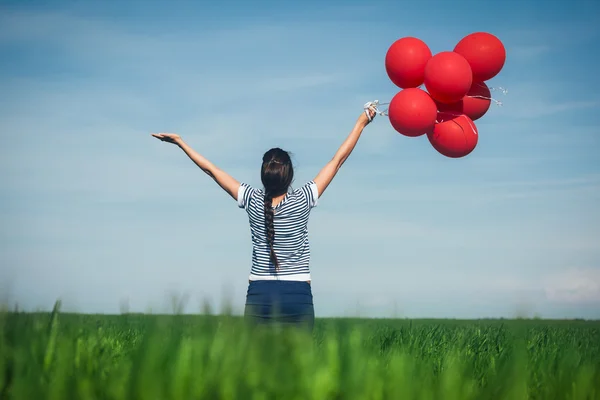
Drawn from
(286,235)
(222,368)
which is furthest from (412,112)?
(222,368)

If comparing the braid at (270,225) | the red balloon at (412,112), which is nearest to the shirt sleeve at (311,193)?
the braid at (270,225)

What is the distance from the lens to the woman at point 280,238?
5.59 m

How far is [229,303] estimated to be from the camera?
2.64m

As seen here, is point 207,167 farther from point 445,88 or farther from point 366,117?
point 445,88

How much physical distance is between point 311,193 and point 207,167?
1.04 meters

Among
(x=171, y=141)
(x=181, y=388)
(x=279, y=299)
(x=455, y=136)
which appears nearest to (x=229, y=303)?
(x=181, y=388)

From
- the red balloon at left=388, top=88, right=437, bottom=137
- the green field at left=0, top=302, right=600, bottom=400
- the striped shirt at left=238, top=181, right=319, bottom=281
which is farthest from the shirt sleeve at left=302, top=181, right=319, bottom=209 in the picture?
the green field at left=0, top=302, right=600, bottom=400

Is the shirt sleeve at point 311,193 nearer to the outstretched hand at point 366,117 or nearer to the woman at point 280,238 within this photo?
the woman at point 280,238

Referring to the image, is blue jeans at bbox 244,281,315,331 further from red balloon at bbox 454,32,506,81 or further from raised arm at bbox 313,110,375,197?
red balloon at bbox 454,32,506,81

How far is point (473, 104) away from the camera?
7.33 metres

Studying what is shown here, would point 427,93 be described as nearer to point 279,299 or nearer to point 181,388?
point 279,299

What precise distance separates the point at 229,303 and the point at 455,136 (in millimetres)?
4881

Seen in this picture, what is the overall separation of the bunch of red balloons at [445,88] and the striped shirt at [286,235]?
4.98ft

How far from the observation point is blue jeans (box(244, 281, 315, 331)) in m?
5.53
